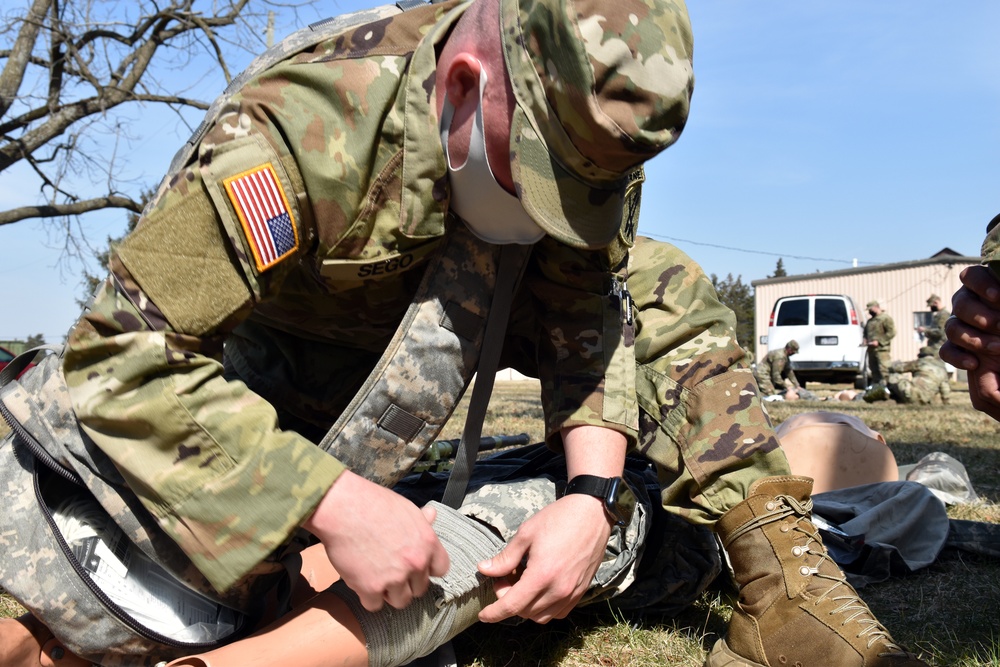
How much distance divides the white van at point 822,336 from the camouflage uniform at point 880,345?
2118 mm

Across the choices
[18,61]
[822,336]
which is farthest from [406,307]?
[822,336]

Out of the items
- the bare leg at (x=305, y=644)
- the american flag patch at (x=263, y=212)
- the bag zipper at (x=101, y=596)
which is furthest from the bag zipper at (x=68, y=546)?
the american flag patch at (x=263, y=212)

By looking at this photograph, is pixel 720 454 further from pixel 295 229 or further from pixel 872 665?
pixel 295 229

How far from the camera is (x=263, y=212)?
1.45 m

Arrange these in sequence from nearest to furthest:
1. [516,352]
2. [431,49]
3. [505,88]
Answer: [505,88], [431,49], [516,352]

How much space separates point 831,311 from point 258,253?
17.1 meters

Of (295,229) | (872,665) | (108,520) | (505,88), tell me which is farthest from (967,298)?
(108,520)

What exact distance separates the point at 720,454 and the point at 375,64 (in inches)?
42.8

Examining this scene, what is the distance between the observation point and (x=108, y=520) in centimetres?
160

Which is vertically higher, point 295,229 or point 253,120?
point 253,120

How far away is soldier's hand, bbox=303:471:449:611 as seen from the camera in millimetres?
1380

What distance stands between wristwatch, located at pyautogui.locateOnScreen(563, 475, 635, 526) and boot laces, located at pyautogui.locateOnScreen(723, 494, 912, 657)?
25 cm

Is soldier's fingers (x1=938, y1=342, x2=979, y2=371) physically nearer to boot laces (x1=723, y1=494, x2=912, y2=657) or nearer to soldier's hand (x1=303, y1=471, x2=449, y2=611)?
boot laces (x1=723, y1=494, x2=912, y2=657)

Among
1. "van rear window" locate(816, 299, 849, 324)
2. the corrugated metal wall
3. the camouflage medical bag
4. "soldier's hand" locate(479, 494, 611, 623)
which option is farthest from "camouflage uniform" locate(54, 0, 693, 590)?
the corrugated metal wall
